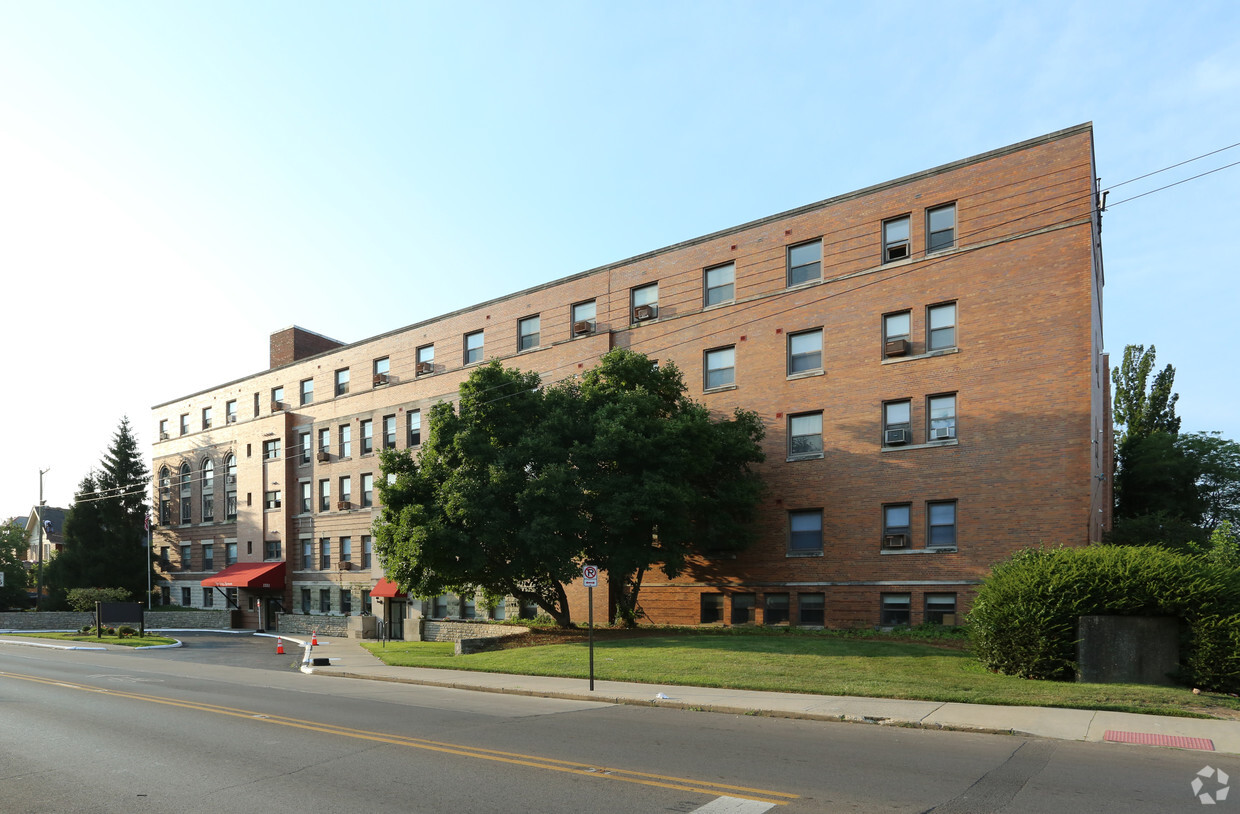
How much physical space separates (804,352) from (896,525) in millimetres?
6999

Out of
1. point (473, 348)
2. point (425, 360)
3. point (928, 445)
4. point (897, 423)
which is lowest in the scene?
point (928, 445)

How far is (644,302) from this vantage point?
35.5 m

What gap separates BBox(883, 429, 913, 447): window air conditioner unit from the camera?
1102 inches

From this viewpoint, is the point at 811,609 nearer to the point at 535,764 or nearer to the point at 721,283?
the point at 721,283

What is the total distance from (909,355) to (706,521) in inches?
358

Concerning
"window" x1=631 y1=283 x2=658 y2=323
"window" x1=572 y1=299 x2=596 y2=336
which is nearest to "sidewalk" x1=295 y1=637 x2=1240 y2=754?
"window" x1=631 y1=283 x2=658 y2=323

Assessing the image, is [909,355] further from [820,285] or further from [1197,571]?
[1197,571]

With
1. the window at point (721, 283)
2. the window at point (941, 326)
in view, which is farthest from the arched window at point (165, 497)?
the window at point (941, 326)

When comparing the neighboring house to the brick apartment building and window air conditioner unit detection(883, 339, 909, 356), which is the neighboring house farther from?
window air conditioner unit detection(883, 339, 909, 356)

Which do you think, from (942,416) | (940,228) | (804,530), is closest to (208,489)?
(804,530)

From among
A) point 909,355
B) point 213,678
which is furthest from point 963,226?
point 213,678

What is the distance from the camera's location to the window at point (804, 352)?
3048 centimetres

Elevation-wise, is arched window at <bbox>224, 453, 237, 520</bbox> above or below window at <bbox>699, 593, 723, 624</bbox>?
above

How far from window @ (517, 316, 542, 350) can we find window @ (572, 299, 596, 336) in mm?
2297
